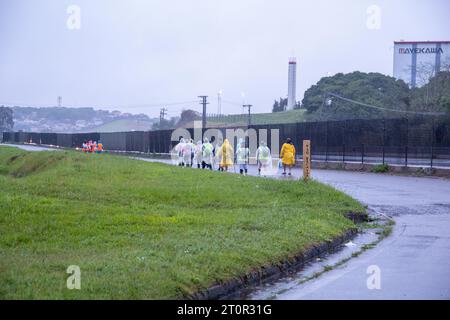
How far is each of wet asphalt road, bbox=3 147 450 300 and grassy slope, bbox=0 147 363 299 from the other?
957 mm

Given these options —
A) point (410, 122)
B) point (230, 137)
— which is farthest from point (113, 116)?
point (410, 122)

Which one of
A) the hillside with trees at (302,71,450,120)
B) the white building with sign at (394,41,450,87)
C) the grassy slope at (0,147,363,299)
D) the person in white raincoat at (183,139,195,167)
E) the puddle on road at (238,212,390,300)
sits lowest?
the puddle on road at (238,212,390,300)

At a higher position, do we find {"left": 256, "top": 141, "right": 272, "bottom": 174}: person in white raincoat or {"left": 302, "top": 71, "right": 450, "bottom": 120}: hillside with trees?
{"left": 302, "top": 71, "right": 450, "bottom": 120}: hillside with trees

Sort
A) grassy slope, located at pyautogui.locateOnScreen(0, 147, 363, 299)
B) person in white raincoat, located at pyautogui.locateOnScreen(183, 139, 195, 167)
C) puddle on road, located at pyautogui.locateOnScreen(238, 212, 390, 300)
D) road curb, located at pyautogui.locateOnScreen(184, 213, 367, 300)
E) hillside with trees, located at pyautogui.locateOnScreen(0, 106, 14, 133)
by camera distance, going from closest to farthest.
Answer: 1. grassy slope, located at pyautogui.locateOnScreen(0, 147, 363, 299)
2. road curb, located at pyautogui.locateOnScreen(184, 213, 367, 300)
3. puddle on road, located at pyautogui.locateOnScreen(238, 212, 390, 300)
4. person in white raincoat, located at pyautogui.locateOnScreen(183, 139, 195, 167)
5. hillside with trees, located at pyautogui.locateOnScreen(0, 106, 14, 133)

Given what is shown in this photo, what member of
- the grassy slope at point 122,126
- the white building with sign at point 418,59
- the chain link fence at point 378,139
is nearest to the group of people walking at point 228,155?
the chain link fence at point 378,139

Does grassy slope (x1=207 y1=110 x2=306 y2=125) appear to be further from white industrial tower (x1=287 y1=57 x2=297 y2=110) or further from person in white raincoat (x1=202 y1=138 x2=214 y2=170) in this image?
person in white raincoat (x1=202 y1=138 x2=214 y2=170)

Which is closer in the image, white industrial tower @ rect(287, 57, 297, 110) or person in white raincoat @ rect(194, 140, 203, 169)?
person in white raincoat @ rect(194, 140, 203, 169)

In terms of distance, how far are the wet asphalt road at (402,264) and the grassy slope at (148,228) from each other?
0.96 metres

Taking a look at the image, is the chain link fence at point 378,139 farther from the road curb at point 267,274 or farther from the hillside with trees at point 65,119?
the hillside with trees at point 65,119

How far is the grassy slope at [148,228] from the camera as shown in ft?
25.6

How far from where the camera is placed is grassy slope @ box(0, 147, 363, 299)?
25.6ft

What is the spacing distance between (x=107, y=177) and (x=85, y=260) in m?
10.9

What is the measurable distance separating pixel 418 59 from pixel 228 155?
135 ft

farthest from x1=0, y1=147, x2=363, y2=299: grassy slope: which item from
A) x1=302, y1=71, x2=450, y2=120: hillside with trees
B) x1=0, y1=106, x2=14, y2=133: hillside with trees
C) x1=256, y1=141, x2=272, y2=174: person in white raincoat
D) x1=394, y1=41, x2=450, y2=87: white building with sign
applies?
x1=0, y1=106, x2=14, y2=133: hillside with trees
